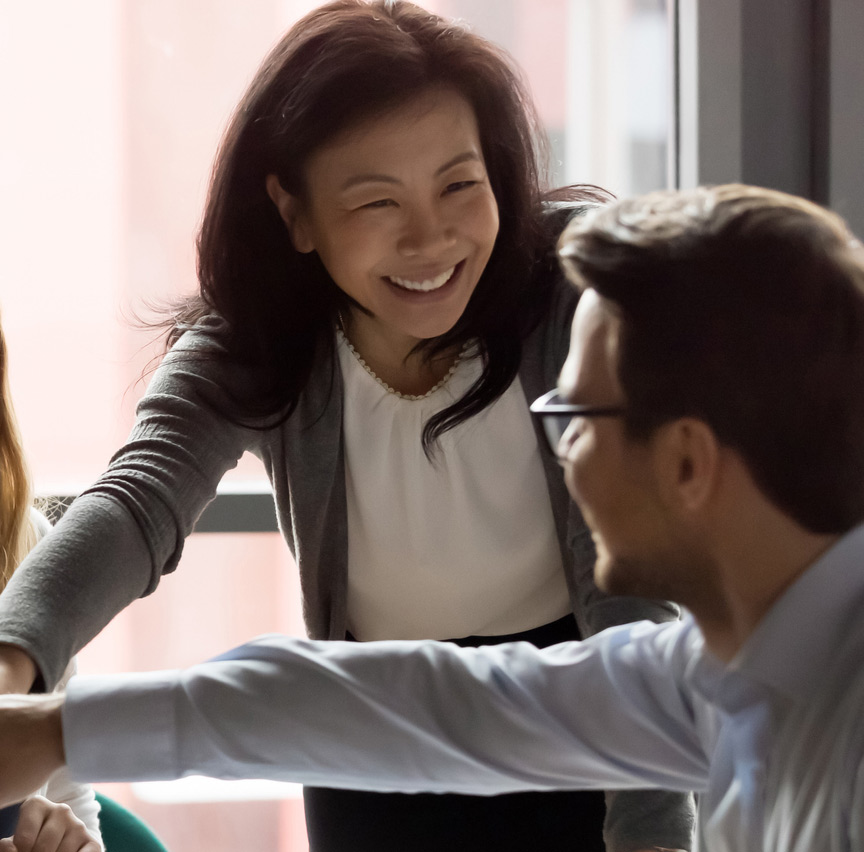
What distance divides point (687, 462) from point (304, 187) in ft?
2.29

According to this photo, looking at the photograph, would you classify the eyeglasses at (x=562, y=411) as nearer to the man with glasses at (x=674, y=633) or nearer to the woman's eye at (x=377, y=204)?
the man with glasses at (x=674, y=633)

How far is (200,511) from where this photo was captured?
4.50ft

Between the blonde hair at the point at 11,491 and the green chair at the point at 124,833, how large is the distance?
359 mm

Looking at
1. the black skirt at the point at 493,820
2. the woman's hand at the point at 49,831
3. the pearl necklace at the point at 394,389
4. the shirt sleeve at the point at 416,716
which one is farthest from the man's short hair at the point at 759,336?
the woman's hand at the point at 49,831

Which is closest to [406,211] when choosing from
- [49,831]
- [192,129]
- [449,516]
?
[449,516]

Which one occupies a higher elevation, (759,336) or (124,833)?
(759,336)

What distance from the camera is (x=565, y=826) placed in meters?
1.48

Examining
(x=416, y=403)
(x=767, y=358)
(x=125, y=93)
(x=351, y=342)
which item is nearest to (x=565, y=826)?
(x=416, y=403)

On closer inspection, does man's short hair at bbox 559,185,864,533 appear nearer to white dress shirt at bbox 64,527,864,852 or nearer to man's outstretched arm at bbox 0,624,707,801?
white dress shirt at bbox 64,527,864,852

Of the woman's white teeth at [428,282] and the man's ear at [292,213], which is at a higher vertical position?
the man's ear at [292,213]

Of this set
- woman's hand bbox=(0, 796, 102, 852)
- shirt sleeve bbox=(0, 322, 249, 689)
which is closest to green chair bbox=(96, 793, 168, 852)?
woman's hand bbox=(0, 796, 102, 852)

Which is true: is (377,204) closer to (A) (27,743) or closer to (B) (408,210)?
(B) (408,210)

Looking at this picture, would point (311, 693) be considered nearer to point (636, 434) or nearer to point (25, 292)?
point (636, 434)

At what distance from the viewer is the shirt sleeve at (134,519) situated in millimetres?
1106
